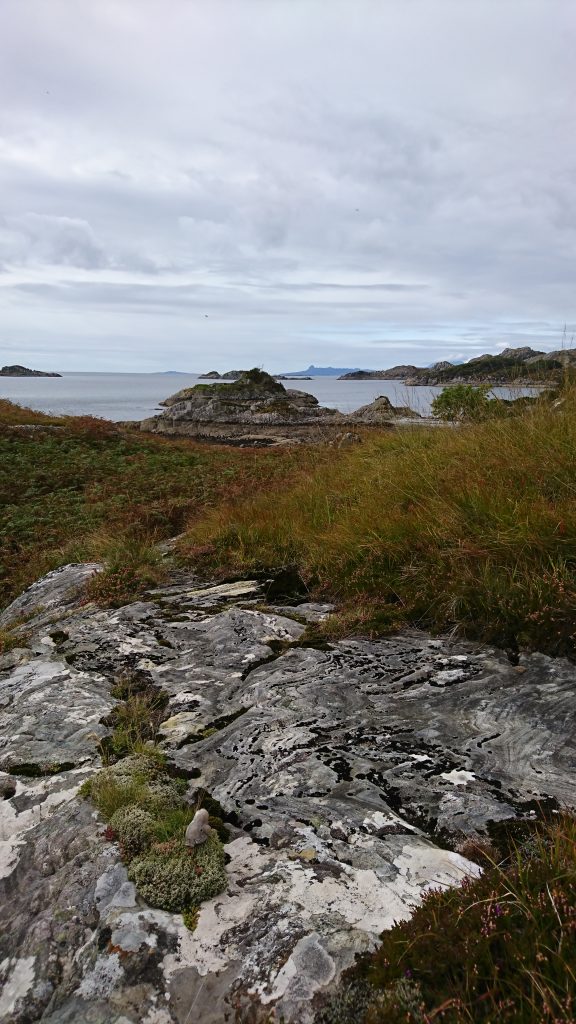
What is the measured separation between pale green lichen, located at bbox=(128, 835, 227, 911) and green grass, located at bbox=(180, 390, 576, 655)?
8.16 ft

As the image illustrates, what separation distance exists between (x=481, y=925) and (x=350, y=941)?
50 cm

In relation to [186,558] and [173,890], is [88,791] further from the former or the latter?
[186,558]

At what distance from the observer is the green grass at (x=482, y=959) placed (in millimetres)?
1566

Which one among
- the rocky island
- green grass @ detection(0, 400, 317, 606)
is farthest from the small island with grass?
the rocky island

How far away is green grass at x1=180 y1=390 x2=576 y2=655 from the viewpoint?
4.36 meters

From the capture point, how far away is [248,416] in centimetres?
5088

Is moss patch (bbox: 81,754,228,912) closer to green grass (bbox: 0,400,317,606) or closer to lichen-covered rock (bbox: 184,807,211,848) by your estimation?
lichen-covered rock (bbox: 184,807,211,848)

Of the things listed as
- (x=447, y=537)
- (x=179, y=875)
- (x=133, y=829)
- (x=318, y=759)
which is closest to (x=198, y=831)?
(x=179, y=875)

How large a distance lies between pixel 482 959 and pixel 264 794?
151 cm

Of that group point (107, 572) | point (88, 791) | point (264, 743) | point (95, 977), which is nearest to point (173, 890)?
point (95, 977)

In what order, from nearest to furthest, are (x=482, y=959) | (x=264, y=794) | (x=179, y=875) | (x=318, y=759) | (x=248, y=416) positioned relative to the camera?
(x=482, y=959)
(x=179, y=875)
(x=264, y=794)
(x=318, y=759)
(x=248, y=416)

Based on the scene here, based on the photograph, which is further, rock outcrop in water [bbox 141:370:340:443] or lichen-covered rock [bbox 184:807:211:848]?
rock outcrop in water [bbox 141:370:340:443]

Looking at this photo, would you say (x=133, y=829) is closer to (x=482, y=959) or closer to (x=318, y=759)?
(x=318, y=759)

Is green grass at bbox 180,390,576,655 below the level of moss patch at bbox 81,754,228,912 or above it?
Result: above
